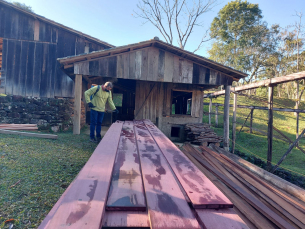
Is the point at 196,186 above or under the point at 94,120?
under

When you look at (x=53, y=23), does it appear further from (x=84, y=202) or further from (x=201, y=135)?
(x=84, y=202)

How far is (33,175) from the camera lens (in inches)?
142

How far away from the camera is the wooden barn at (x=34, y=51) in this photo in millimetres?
10602

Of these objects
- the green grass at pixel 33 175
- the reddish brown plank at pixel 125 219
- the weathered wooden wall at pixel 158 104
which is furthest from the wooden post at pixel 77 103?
the reddish brown plank at pixel 125 219

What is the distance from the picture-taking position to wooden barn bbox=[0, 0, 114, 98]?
10.6 meters

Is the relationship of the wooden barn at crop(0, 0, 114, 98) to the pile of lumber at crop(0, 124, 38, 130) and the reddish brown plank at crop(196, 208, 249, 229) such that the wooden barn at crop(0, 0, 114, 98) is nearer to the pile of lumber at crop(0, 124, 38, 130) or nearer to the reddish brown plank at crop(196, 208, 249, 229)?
the pile of lumber at crop(0, 124, 38, 130)

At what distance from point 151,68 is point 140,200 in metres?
7.54

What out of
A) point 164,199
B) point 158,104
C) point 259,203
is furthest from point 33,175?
point 158,104

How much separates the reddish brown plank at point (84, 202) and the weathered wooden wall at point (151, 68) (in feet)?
21.8

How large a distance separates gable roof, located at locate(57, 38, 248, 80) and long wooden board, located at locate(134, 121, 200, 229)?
663 centimetres

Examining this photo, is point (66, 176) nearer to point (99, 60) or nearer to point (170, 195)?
point (170, 195)

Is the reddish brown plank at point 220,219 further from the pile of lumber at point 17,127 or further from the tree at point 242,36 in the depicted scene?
the tree at point 242,36

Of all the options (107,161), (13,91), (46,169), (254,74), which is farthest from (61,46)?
(254,74)

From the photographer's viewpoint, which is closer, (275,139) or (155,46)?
(155,46)
